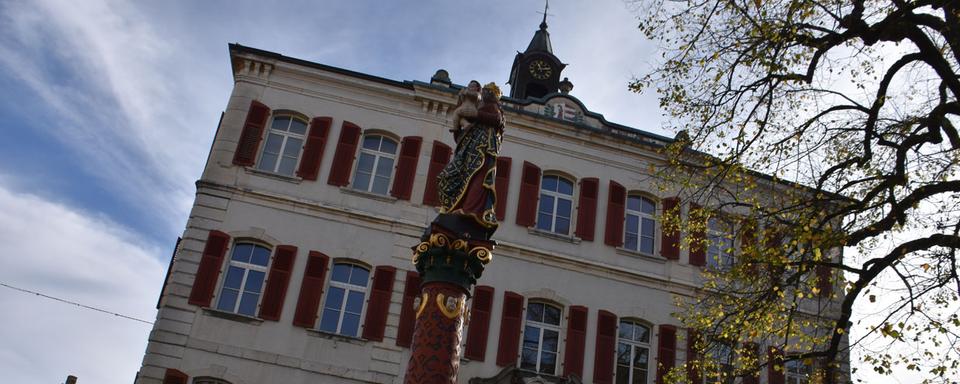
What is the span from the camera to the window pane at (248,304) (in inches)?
706

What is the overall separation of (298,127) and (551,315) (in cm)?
771

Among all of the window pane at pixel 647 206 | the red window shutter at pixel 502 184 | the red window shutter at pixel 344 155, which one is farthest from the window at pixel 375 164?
the window pane at pixel 647 206

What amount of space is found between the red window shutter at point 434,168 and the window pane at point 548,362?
14.2 ft

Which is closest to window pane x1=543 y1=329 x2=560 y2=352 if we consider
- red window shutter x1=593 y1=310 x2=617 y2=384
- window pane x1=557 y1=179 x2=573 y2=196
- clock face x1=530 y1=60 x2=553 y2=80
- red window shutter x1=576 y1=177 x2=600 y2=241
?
red window shutter x1=593 y1=310 x2=617 y2=384

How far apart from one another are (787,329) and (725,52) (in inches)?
158

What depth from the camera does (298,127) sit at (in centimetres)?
2052

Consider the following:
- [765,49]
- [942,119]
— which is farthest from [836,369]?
[765,49]

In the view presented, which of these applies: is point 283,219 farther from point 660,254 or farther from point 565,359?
point 660,254

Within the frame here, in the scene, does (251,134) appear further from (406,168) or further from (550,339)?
(550,339)

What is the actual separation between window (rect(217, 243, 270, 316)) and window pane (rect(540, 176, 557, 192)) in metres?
7.05

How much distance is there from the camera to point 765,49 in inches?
432

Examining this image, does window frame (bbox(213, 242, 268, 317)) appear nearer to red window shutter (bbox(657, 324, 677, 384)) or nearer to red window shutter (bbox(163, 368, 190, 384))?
red window shutter (bbox(163, 368, 190, 384))

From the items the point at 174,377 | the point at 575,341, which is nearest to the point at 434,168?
the point at 575,341

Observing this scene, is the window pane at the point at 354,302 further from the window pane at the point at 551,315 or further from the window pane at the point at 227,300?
the window pane at the point at 551,315
